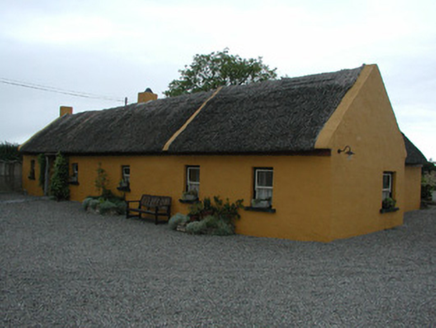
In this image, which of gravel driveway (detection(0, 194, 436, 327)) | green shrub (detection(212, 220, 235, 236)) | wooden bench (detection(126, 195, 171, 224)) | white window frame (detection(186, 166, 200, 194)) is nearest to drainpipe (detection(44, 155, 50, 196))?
wooden bench (detection(126, 195, 171, 224))

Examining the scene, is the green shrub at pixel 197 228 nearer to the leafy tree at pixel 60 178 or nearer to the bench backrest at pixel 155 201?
the bench backrest at pixel 155 201

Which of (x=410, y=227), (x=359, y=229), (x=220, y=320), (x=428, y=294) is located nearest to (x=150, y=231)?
(x=359, y=229)

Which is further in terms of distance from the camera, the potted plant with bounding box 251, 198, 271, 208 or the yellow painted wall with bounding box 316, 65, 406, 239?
the potted plant with bounding box 251, 198, 271, 208

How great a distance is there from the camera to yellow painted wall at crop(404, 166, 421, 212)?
19.1 meters

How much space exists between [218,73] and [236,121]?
24.1 m

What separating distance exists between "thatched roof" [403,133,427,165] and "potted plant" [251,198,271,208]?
9.66m

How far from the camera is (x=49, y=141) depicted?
2220 centimetres

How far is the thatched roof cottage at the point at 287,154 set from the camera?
10.5 metres

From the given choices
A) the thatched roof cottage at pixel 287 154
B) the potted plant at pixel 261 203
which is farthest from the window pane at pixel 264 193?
the potted plant at pixel 261 203

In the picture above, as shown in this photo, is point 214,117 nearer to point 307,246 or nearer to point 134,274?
point 307,246

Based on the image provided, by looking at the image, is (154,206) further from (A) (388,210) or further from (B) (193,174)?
(A) (388,210)

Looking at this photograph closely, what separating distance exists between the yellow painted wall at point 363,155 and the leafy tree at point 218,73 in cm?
2242

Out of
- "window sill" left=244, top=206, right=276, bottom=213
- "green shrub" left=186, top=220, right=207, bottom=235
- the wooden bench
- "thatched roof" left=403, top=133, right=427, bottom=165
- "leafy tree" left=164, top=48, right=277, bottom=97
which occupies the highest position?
"leafy tree" left=164, top=48, right=277, bottom=97

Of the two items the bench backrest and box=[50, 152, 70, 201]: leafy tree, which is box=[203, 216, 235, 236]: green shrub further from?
box=[50, 152, 70, 201]: leafy tree
